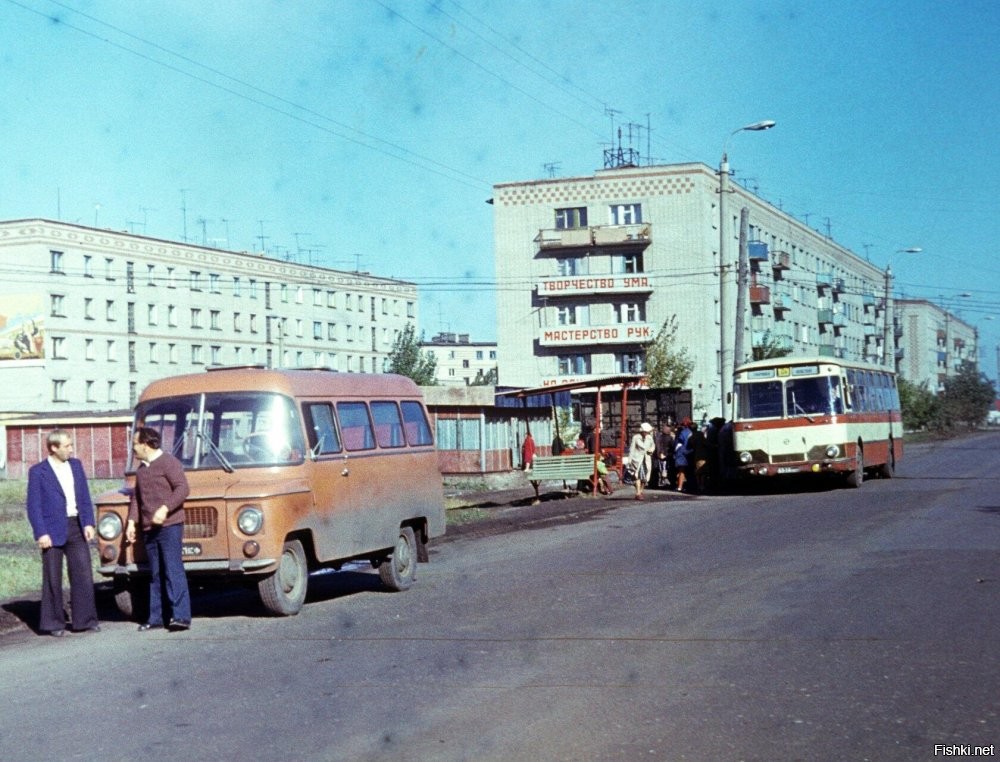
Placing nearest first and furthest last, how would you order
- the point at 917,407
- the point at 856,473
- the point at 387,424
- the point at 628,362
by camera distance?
the point at 387,424 → the point at 856,473 → the point at 628,362 → the point at 917,407

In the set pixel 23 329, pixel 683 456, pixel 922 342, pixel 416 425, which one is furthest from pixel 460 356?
pixel 416 425

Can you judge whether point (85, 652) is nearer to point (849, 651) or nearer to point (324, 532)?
point (324, 532)

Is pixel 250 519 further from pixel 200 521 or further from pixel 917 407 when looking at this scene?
pixel 917 407

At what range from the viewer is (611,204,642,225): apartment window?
75.9 m

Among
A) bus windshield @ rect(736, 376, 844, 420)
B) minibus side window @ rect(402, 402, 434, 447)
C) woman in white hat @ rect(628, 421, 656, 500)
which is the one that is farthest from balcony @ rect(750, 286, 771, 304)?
minibus side window @ rect(402, 402, 434, 447)

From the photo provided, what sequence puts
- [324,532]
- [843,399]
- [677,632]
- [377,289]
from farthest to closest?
[377,289]
[843,399]
[324,532]
[677,632]

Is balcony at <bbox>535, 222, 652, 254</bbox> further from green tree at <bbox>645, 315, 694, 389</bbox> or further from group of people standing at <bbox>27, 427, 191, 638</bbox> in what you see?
group of people standing at <bbox>27, 427, 191, 638</bbox>

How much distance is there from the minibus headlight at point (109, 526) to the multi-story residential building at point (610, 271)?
62013mm

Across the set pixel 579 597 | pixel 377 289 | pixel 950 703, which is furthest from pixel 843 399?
pixel 377 289

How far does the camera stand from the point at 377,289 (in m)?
110

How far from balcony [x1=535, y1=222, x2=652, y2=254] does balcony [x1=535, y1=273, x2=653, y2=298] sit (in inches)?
67.4

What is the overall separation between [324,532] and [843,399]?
20.1 metres

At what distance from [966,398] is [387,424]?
304ft

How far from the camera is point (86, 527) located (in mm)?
11555
